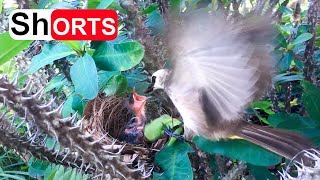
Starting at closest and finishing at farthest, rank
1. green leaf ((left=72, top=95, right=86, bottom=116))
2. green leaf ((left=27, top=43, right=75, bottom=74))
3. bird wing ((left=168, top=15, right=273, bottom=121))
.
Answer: bird wing ((left=168, top=15, right=273, bottom=121)) → green leaf ((left=27, top=43, right=75, bottom=74)) → green leaf ((left=72, top=95, right=86, bottom=116))

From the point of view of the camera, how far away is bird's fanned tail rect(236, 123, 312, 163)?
1.96ft

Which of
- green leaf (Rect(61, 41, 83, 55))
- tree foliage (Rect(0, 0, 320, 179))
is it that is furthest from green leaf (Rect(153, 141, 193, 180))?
green leaf (Rect(61, 41, 83, 55))

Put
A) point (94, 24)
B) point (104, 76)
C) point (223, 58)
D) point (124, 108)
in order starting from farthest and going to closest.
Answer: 1. point (124, 108)
2. point (104, 76)
3. point (94, 24)
4. point (223, 58)

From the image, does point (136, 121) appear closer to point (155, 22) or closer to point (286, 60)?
point (155, 22)

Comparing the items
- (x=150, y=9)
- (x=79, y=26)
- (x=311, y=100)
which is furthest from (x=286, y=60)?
(x=79, y=26)

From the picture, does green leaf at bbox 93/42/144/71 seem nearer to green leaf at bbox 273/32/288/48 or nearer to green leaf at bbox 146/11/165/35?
green leaf at bbox 146/11/165/35

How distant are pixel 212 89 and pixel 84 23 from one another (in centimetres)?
24

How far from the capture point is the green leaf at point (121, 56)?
2.13ft

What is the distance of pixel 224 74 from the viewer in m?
0.57

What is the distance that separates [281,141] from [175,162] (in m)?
0.16

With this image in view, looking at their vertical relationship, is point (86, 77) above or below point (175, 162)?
above

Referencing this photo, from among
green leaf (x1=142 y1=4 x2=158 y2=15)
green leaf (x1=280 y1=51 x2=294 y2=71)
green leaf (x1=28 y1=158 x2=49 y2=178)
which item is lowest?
green leaf (x1=28 y1=158 x2=49 y2=178)

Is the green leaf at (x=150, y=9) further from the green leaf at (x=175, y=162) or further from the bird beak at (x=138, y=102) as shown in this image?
the green leaf at (x=175, y=162)

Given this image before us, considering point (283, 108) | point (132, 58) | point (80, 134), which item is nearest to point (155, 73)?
point (132, 58)
